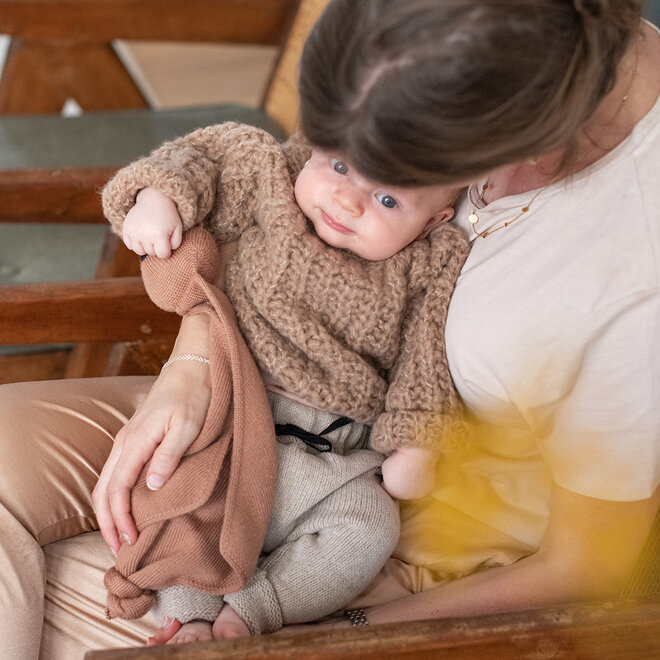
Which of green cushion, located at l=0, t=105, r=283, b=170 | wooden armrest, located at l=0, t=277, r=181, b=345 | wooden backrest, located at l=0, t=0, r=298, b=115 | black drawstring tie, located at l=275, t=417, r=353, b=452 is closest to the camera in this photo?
black drawstring tie, located at l=275, t=417, r=353, b=452

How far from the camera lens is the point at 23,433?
2.90ft

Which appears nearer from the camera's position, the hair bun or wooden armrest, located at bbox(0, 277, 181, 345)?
the hair bun

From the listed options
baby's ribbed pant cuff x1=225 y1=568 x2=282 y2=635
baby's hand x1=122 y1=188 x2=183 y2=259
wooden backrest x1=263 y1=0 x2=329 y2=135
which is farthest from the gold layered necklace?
wooden backrest x1=263 y1=0 x2=329 y2=135

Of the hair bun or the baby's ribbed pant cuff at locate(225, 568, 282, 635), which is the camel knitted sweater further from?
the hair bun

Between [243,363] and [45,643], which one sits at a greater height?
[243,363]

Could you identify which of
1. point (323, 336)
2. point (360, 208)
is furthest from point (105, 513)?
point (360, 208)

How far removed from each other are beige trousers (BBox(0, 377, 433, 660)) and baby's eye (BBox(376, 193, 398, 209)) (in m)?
0.42

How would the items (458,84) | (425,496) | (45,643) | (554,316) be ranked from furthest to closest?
(425,496) < (45,643) < (554,316) < (458,84)

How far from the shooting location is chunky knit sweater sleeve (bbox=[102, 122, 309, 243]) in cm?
86

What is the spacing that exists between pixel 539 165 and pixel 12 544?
663 millimetres

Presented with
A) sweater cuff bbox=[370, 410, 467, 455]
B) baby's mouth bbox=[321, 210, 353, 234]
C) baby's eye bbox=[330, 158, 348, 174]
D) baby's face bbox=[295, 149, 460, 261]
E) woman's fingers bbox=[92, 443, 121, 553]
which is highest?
baby's eye bbox=[330, 158, 348, 174]

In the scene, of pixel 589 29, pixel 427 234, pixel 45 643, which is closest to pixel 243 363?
pixel 427 234

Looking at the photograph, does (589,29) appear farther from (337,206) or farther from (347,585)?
(347,585)

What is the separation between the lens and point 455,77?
0.53m
